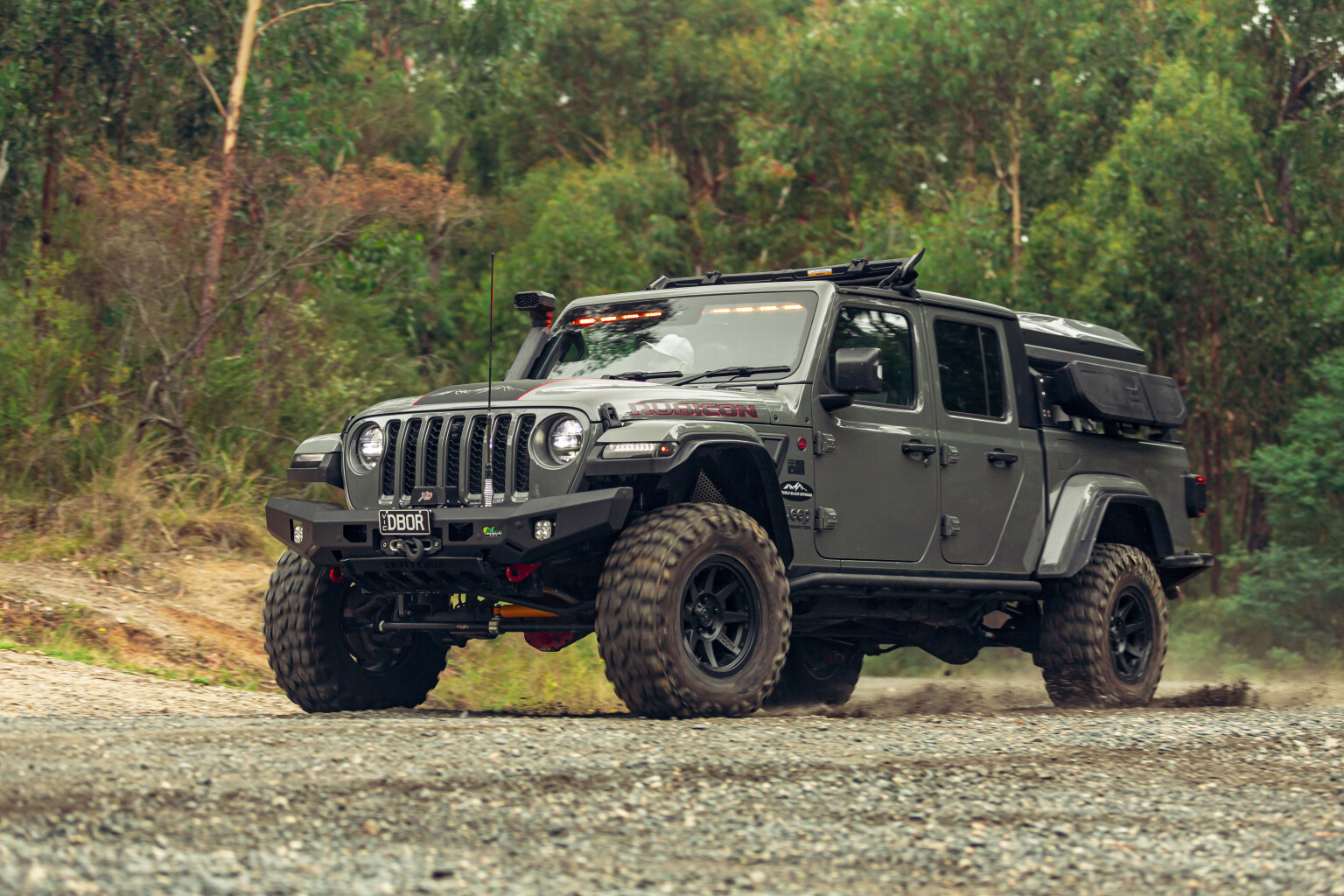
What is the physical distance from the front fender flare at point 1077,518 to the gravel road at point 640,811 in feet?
8.82

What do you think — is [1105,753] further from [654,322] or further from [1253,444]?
[1253,444]

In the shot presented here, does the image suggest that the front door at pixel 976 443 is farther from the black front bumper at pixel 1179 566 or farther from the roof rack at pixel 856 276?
the black front bumper at pixel 1179 566

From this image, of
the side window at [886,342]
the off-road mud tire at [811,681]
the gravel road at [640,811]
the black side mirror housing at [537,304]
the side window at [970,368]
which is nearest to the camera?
the gravel road at [640,811]

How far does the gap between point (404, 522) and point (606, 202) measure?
25.7 metres

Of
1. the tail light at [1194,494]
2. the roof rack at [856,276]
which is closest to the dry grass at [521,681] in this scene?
the roof rack at [856,276]

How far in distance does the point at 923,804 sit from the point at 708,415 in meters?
2.62

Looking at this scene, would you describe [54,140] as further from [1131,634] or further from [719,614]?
[719,614]

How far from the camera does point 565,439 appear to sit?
22.9 feet

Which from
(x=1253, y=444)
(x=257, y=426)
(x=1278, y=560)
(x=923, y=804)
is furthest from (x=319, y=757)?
(x=1253, y=444)

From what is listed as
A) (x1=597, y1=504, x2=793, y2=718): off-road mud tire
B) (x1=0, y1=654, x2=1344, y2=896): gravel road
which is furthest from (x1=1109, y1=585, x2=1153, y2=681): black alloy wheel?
(x1=597, y1=504, x2=793, y2=718): off-road mud tire

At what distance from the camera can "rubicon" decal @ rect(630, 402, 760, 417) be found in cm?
699

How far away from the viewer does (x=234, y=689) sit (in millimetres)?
10094

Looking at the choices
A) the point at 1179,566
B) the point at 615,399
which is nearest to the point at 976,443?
the point at 1179,566

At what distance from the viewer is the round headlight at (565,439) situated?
6930 mm
